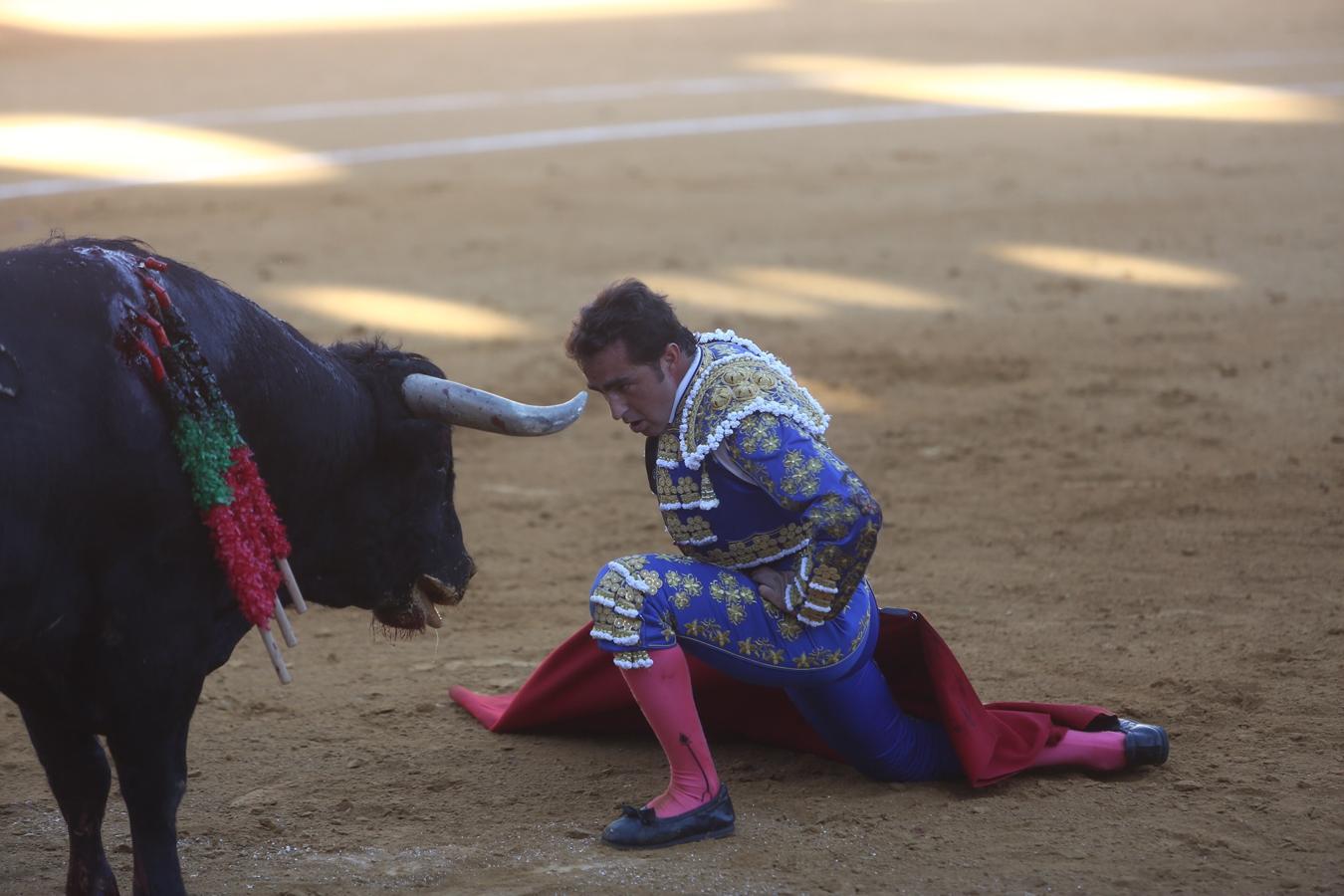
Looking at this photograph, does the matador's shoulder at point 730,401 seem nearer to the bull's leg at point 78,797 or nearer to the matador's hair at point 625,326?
the matador's hair at point 625,326

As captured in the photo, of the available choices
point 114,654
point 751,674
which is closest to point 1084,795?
point 751,674

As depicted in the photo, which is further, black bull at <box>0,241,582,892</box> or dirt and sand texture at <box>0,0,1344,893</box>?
dirt and sand texture at <box>0,0,1344,893</box>

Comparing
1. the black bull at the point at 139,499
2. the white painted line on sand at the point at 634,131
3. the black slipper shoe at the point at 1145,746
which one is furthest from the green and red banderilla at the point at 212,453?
the white painted line on sand at the point at 634,131

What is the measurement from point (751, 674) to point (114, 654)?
4.41 ft

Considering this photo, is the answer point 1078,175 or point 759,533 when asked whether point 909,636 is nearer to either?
point 759,533

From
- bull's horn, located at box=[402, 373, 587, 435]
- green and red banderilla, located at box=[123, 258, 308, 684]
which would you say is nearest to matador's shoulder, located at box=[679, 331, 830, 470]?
bull's horn, located at box=[402, 373, 587, 435]

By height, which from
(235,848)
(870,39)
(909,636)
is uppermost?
(870,39)

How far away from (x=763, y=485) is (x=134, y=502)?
1260 millimetres

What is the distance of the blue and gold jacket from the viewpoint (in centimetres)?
344

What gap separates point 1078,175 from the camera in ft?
36.9

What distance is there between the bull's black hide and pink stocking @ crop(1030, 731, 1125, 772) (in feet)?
5.32

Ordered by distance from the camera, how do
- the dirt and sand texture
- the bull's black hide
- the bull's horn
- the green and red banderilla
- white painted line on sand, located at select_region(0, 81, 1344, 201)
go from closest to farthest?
the bull's black hide, the green and red banderilla, the bull's horn, the dirt and sand texture, white painted line on sand, located at select_region(0, 81, 1344, 201)

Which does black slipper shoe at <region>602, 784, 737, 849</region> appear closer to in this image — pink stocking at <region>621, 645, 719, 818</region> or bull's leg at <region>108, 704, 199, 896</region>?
pink stocking at <region>621, 645, 719, 818</region>

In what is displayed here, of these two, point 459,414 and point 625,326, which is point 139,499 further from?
point 625,326
